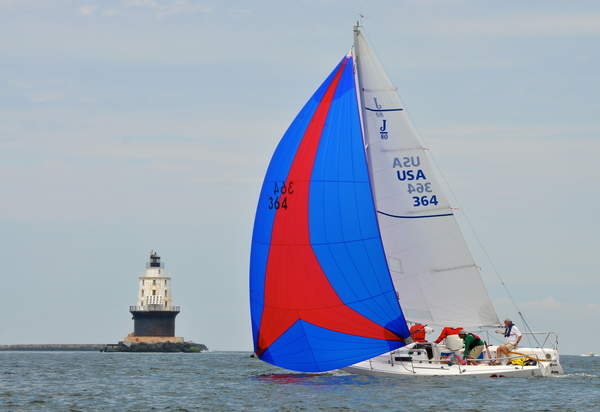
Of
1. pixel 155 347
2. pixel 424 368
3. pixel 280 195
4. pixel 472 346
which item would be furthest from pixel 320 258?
pixel 155 347

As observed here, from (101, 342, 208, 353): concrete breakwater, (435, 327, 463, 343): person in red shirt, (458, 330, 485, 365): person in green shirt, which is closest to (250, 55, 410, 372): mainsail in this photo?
(435, 327, 463, 343): person in red shirt

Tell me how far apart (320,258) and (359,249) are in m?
1.11

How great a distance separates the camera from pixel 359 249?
96.4 ft

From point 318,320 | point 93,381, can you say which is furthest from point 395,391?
point 93,381

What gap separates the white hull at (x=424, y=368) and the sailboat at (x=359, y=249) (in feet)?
0.12

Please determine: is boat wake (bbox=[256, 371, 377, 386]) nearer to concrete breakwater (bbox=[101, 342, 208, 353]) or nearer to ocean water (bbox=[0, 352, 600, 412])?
ocean water (bbox=[0, 352, 600, 412])

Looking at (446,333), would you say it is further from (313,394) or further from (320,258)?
(313,394)

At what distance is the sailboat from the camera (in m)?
29.2

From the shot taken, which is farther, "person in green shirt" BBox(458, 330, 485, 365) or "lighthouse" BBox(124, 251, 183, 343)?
"lighthouse" BBox(124, 251, 183, 343)

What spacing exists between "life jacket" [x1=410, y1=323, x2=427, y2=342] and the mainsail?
5.75 feet

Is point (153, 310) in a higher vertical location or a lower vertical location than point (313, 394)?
higher

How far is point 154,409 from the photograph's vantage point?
83.3ft

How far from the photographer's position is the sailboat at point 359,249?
29.2 meters

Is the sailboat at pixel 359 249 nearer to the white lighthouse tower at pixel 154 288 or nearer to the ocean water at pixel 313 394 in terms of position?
the ocean water at pixel 313 394
